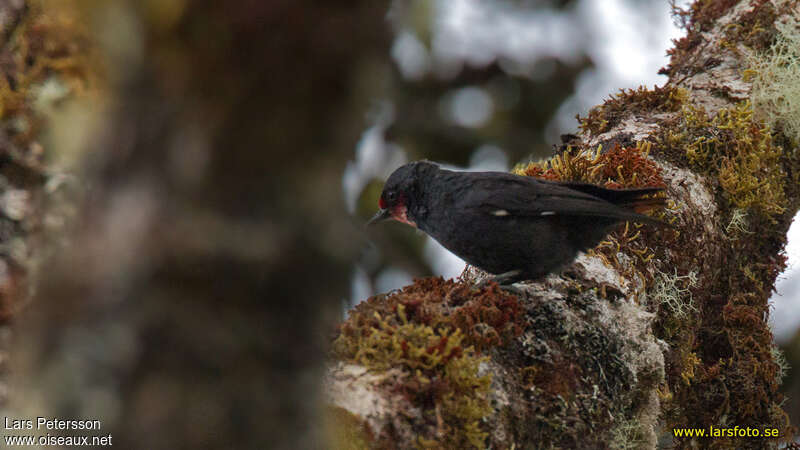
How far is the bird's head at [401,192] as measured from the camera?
3.86m

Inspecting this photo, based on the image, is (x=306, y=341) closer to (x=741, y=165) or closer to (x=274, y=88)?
(x=274, y=88)

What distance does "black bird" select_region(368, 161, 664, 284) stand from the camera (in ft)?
11.0

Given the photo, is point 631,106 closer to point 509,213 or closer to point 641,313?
point 509,213

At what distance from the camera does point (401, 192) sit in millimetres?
3895

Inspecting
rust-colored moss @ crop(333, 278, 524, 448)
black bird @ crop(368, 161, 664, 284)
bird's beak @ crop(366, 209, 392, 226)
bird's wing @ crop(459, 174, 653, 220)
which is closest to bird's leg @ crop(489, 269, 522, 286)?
black bird @ crop(368, 161, 664, 284)

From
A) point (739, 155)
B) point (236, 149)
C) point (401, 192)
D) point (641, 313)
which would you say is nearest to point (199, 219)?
point (236, 149)

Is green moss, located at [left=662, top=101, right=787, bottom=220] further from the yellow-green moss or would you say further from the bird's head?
the bird's head

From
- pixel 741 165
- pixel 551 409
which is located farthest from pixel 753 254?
pixel 551 409

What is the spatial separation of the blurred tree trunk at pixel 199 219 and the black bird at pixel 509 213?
2289 millimetres

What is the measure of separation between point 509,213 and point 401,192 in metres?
0.66

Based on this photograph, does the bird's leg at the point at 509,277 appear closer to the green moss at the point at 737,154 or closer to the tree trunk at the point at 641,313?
the tree trunk at the point at 641,313

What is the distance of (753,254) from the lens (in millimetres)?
3857

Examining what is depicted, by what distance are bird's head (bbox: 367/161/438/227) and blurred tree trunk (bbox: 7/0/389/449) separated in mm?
2755

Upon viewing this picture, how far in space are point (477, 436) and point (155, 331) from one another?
55.4 inches
